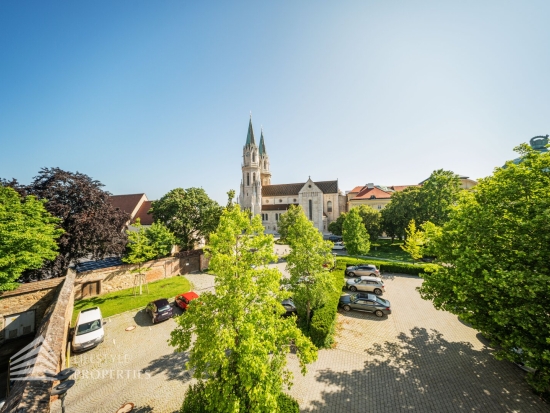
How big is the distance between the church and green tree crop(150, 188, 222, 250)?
27.2 m

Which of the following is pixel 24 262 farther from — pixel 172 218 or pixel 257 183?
pixel 257 183

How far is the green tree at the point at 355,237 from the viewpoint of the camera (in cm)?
2670

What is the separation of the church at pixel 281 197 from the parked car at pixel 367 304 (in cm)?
3935

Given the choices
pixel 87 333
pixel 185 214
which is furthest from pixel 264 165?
pixel 87 333

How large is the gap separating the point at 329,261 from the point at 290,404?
7915 millimetres

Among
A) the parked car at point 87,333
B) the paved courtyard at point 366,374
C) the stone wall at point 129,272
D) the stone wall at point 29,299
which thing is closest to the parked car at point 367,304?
the paved courtyard at point 366,374

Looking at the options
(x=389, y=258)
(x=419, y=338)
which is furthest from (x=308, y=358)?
(x=389, y=258)

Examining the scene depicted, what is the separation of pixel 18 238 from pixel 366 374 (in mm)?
20396

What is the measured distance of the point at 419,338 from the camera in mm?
12883

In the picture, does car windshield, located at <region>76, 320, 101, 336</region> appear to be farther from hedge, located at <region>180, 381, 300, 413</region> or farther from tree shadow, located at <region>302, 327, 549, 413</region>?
tree shadow, located at <region>302, 327, 549, 413</region>

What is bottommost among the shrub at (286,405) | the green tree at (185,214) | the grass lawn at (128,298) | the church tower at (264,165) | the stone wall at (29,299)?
the grass lawn at (128,298)

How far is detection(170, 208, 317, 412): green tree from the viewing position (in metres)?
5.66

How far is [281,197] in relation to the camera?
211 feet

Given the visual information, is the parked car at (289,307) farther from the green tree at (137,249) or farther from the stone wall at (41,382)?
the green tree at (137,249)
